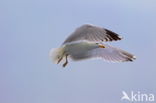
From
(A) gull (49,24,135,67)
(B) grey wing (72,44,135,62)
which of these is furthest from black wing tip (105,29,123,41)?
(B) grey wing (72,44,135,62)

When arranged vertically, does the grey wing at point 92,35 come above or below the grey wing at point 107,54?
above

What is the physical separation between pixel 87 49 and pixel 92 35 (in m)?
0.11

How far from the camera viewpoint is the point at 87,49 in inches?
48.8

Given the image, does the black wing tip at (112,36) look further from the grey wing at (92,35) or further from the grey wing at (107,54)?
the grey wing at (107,54)

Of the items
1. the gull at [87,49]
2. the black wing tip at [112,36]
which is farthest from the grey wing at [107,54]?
the black wing tip at [112,36]

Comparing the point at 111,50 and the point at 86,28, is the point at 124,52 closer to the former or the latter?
the point at 111,50

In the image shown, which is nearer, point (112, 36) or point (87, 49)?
point (112, 36)

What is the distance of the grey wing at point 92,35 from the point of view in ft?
3.65

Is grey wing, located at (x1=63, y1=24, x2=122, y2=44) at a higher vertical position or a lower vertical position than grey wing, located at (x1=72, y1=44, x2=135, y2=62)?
higher

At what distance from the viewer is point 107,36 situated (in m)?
1.11

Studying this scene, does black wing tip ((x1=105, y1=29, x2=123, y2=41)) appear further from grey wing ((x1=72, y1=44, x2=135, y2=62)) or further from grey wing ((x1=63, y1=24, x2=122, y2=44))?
grey wing ((x1=72, y1=44, x2=135, y2=62))

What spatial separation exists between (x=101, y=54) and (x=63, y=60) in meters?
0.16

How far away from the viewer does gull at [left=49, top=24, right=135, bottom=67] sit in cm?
115

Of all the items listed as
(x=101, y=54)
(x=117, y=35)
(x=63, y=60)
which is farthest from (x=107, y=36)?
(x=63, y=60)
